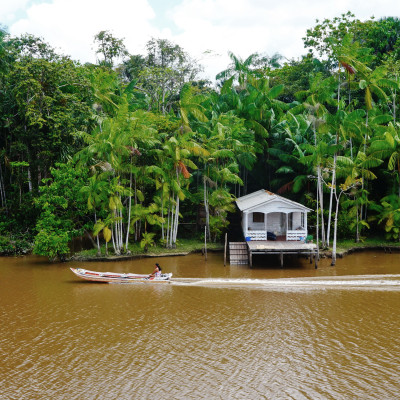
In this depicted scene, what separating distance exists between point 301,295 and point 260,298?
5.92ft

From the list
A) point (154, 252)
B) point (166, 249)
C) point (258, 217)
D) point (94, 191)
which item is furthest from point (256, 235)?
point (94, 191)

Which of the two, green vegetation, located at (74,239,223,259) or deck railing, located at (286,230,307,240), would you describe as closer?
deck railing, located at (286,230,307,240)

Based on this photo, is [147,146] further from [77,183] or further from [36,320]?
[36,320]

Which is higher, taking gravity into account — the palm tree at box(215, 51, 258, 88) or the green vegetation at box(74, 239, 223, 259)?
the palm tree at box(215, 51, 258, 88)

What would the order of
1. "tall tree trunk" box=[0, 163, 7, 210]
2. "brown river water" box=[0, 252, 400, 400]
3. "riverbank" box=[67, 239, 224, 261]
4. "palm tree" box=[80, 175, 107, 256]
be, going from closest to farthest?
"brown river water" box=[0, 252, 400, 400] → "palm tree" box=[80, 175, 107, 256] → "riverbank" box=[67, 239, 224, 261] → "tall tree trunk" box=[0, 163, 7, 210]

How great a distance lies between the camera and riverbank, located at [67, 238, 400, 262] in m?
26.9

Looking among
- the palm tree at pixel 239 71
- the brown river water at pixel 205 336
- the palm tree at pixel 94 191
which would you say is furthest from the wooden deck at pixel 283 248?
the palm tree at pixel 239 71

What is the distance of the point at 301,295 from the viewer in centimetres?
1903

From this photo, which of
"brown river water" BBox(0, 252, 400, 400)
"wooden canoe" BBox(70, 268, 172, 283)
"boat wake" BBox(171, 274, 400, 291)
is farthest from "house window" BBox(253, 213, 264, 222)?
"wooden canoe" BBox(70, 268, 172, 283)

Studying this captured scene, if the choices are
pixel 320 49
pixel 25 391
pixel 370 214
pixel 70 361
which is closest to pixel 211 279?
pixel 70 361

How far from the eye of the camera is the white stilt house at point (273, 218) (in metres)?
27.0

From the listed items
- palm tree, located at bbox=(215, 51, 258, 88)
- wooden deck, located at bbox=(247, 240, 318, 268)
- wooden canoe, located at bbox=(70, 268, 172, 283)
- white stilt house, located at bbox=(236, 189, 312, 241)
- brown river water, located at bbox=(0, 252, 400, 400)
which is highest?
palm tree, located at bbox=(215, 51, 258, 88)

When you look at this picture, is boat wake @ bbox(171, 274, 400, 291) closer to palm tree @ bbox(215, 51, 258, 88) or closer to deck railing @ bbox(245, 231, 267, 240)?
deck railing @ bbox(245, 231, 267, 240)

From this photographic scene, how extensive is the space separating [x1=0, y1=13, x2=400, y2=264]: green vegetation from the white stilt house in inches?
55.9
